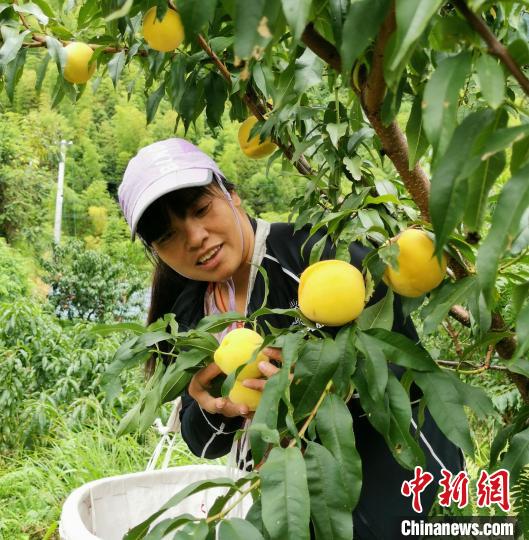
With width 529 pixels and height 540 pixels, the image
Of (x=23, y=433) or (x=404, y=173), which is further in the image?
(x=23, y=433)

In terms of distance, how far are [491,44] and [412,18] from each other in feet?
0.26

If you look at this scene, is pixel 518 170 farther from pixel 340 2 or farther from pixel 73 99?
pixel 73 99

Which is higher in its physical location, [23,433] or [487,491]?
[487,491]

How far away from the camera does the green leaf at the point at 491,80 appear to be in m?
0.33

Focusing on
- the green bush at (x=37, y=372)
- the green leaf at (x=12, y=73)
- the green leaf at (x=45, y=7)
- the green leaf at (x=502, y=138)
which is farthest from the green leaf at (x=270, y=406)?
the green bush at (x=37, y=372)

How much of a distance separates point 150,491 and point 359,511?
0.52m

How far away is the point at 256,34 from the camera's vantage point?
325 mm

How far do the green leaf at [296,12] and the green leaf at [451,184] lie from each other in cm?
9

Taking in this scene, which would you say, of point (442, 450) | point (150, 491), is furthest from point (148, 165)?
point (150, 491)

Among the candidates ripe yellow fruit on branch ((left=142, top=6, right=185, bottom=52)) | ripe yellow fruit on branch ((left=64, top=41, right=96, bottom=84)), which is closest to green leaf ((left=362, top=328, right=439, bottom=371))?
ripe yellow fruit on branch ((left=142, top=6, right=185, bottom=52))

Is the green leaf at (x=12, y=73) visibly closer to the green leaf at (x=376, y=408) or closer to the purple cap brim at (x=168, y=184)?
the purple cap brim at (x=168, y=184)

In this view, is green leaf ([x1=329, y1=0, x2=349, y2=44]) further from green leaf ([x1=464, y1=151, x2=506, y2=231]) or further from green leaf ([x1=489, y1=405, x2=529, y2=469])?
green leaf ([x1=489, y1=405, x2=529, y2=469])

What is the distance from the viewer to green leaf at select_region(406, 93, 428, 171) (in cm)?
51

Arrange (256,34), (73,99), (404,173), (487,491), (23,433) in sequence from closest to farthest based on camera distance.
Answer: (256,34) → (404,173) → (487,491) → (73,99) → (23,433)
